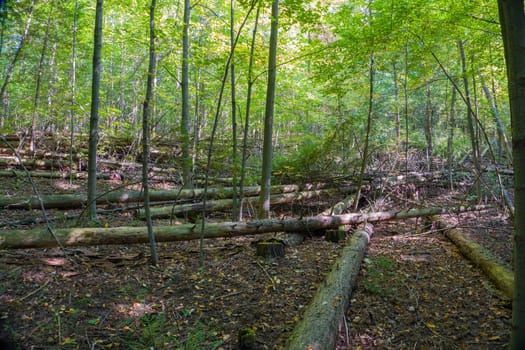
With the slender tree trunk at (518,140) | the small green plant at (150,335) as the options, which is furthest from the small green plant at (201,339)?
the slender tree trunk at (518,140)

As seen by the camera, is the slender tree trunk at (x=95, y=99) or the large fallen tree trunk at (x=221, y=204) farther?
the large fallen tree trunk at (x=221, y=204)

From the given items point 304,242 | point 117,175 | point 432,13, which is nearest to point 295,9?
point 432,13

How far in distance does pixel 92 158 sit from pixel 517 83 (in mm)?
6075

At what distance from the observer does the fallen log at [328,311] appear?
290cm

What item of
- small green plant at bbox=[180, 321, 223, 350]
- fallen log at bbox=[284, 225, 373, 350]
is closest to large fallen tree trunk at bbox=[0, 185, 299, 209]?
small green plant at bbox=[180, 321, 223, 350]

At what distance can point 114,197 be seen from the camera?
787cm

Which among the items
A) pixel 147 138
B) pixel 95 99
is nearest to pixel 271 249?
pixel 147 138

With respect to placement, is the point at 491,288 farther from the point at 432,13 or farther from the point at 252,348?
the point at 432,13

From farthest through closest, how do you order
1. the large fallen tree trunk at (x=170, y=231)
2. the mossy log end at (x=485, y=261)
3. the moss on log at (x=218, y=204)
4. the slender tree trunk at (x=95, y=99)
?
the moss on log at (x=218, y=204) → the slender tree trunk at (x=95, y=99) → the large fallen tree trunk at (x=170, y=231) → the mossy log end at (x=485, y=261)

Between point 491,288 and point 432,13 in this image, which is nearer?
point 491,288

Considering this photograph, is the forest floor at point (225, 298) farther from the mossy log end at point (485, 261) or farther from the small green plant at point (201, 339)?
the mossy log end at point (485, 261)

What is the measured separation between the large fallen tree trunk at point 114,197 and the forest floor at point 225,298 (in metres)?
1.43

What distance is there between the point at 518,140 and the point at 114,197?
7.82m

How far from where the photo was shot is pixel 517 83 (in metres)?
2.47
